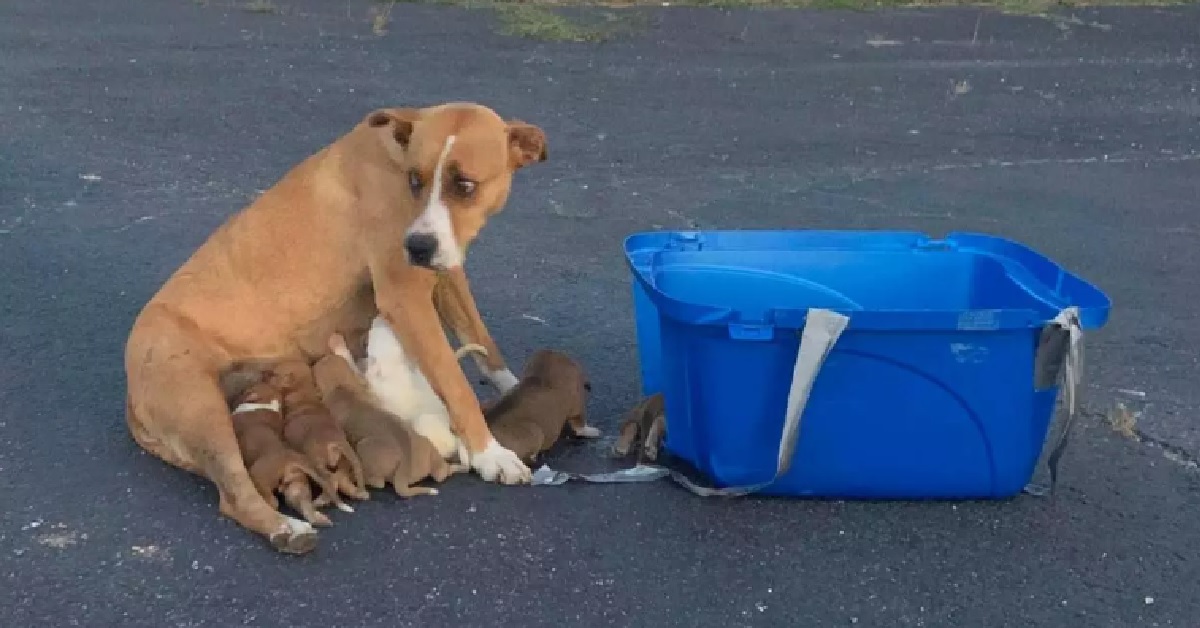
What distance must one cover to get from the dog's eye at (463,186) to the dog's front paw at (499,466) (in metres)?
0.81

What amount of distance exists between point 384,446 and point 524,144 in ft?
3.64

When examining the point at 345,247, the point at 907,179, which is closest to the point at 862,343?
the point at 345,247

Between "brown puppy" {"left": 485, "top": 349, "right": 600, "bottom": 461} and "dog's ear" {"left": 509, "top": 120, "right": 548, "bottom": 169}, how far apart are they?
2.25 ft

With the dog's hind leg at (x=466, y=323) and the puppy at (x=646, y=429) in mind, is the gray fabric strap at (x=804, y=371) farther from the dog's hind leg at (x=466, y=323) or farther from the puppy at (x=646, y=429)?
the dog's hind leg at (x=466, y=323)

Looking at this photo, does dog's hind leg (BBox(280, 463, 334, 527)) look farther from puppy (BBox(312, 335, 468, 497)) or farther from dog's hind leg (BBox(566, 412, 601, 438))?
dog's hind leg (BBox(566, 412, 601, 438))

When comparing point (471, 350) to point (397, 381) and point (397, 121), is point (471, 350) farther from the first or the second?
point (397, 121)

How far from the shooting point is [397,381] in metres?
4.50

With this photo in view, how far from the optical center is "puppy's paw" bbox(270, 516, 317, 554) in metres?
3.77

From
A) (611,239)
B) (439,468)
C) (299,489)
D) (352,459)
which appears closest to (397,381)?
(439,468)

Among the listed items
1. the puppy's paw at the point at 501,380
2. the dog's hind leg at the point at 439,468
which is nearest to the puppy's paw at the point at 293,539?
the dog's hind leg at the point at 439,468

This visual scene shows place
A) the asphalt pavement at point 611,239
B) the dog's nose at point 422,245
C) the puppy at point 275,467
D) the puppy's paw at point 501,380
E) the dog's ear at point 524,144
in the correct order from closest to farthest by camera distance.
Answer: the asphalt pavement at point 611,239, the puppy at point 275,467, the dog's nose at point 422,245, the dog's ear at point 524,144, the puppy's paw at point 501,380

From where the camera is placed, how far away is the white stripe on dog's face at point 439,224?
411 centimetres

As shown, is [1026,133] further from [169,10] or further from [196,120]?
[169,10]

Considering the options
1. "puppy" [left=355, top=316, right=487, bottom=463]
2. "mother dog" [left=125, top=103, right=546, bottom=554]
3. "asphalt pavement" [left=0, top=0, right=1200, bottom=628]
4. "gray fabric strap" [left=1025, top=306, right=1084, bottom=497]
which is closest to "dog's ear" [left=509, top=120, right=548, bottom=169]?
"mother dog" [left=125, top=103, right=546, bottom=554]
